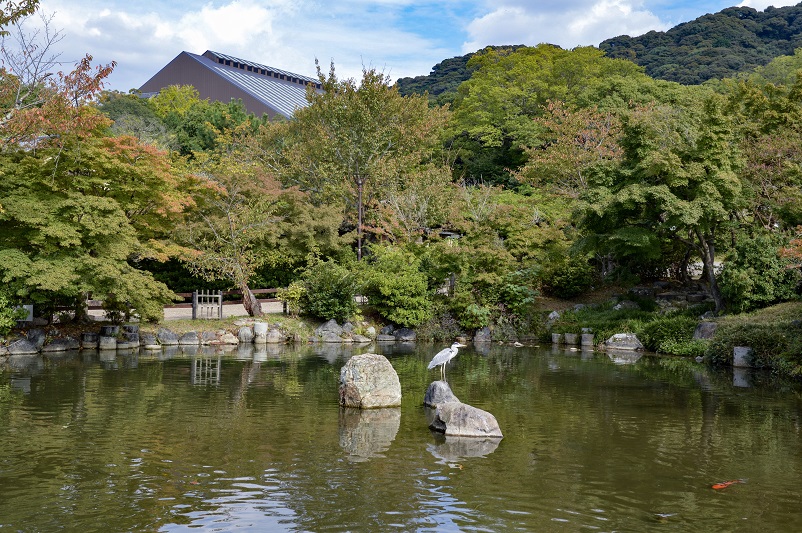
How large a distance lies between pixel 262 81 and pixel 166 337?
137 feet

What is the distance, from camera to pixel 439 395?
40.4 ft

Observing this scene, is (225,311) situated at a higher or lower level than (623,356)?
higher

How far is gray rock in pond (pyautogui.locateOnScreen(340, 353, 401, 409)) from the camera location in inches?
489

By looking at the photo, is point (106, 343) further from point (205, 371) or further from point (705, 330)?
point (705, 330)

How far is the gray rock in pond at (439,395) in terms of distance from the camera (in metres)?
12.3

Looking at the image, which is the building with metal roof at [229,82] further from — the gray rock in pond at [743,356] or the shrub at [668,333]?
the gray rock in pond at [743,356]

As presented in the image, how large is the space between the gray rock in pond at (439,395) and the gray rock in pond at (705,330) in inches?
407

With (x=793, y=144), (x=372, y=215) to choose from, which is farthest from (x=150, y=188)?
(x=793, y=144)

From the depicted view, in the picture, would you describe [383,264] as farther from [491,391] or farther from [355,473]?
[355,473]

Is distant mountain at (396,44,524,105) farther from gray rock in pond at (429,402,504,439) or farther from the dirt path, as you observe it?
gray rock in pond at (429,402,504,439)

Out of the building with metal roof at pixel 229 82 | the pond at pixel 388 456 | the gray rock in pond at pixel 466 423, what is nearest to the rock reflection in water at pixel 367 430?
the pond at pixel 388 456

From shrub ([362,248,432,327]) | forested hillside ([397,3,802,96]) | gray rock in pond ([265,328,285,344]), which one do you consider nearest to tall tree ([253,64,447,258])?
shrub ([362,248,432,327])

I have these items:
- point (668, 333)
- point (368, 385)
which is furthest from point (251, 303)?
point (668, 333)

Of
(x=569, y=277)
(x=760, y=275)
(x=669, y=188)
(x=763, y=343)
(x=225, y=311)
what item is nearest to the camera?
(x=763, y=343)
